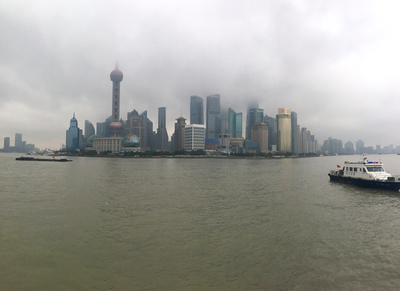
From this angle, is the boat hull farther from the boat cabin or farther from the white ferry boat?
the boat cabin

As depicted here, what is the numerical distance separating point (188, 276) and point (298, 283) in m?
5.99

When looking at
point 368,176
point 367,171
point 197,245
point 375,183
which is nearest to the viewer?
point 197,245

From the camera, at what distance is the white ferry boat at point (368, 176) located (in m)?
41.2

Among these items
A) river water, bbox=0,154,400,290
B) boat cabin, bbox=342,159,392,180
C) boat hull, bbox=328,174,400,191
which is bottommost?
river water, bbox=0,154,400,290

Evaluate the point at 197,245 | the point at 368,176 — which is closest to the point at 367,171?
the point at 368,176

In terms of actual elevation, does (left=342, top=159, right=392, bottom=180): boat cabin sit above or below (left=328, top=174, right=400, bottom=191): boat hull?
above

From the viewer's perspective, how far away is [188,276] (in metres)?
13.4

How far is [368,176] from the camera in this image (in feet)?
147

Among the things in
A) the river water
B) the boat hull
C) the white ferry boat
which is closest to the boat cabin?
the white ferry boat

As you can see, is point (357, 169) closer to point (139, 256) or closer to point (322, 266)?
point (322, 266)

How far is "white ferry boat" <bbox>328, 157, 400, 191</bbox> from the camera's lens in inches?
1622

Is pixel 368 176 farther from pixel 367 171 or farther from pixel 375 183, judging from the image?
pixel 375 183

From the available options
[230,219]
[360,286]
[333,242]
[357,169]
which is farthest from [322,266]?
[357,169]

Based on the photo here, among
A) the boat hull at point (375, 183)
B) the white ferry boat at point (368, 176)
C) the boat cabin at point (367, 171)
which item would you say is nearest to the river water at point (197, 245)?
the boat hull at point (375, 183)
